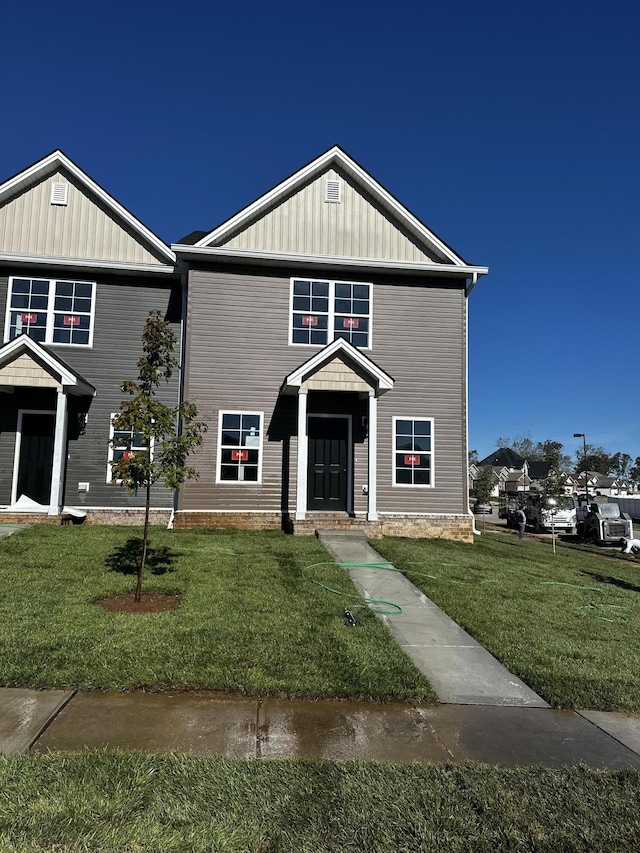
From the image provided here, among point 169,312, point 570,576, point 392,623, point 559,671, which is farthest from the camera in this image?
point 169,312

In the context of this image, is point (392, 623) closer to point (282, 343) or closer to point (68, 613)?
point (68, 613)

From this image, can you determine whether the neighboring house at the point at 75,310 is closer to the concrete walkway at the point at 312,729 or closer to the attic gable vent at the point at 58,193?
the attic gable vent at the point at 58,193

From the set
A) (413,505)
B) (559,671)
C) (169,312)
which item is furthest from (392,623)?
(169,312)

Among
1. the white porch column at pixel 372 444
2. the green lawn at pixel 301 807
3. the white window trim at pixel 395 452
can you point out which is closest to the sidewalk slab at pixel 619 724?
the green lawn at pixel 301 807

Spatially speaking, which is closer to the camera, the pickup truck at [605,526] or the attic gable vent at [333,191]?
the attic gable vent at [333,191]

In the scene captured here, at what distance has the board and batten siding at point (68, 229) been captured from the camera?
45.2 ft

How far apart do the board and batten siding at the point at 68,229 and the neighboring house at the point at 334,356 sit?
74.2 inches

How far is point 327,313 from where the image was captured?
45.6 ft

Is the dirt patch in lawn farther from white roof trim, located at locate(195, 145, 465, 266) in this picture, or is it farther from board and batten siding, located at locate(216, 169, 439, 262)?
white roof trim, located at locate(195, 145, 465, 266)

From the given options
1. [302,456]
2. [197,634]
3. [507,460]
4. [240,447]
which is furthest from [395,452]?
[507,460]

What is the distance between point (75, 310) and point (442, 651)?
12.5 metres

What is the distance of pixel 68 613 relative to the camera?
5855 millimetres

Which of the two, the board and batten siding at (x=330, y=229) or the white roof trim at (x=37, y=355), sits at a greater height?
the board and batten siding at (x=330, y=229)

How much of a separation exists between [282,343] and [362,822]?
11866 mm
